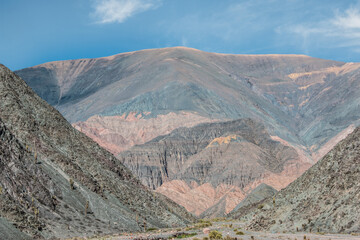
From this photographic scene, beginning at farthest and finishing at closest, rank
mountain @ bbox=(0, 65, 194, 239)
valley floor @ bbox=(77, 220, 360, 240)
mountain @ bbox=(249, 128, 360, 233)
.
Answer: mountain @ bbox=(0, 65, 194, 239) < mountain @ bbox=(249, 128, 360, 233) < valley floor @ bbox=(77, 220, 360, 240)

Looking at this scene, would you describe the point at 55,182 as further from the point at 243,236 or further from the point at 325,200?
the point at 325,200

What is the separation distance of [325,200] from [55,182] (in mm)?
31817

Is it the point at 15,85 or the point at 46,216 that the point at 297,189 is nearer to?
the point at 46,216

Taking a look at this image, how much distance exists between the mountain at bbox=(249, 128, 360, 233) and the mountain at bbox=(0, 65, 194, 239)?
64.1ft

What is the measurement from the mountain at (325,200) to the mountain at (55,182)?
64.1 feet

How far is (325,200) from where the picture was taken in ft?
166

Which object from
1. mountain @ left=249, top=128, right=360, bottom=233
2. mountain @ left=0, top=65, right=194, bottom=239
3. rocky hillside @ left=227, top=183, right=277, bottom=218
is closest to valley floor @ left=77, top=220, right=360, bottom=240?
mountain @ left=249, top=128, right=360, bottom=233

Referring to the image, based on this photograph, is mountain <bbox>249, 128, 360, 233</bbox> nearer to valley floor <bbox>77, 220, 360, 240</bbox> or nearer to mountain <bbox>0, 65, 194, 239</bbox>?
valley floor <bbox>77, 220, 360, 240</bbox>

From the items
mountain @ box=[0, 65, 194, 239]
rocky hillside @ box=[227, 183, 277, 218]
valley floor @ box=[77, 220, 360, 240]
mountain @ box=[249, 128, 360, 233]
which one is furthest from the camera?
rocky hillside @ box=[227, 183, 277, 218]

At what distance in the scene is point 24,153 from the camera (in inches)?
2598

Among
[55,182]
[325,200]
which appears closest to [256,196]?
[55,182]

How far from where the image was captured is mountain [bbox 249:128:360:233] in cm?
4688

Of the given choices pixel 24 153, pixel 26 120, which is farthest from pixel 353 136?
pixel 26 120

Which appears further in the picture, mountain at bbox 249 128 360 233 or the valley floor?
mountain at bbox 249 128 360 233
